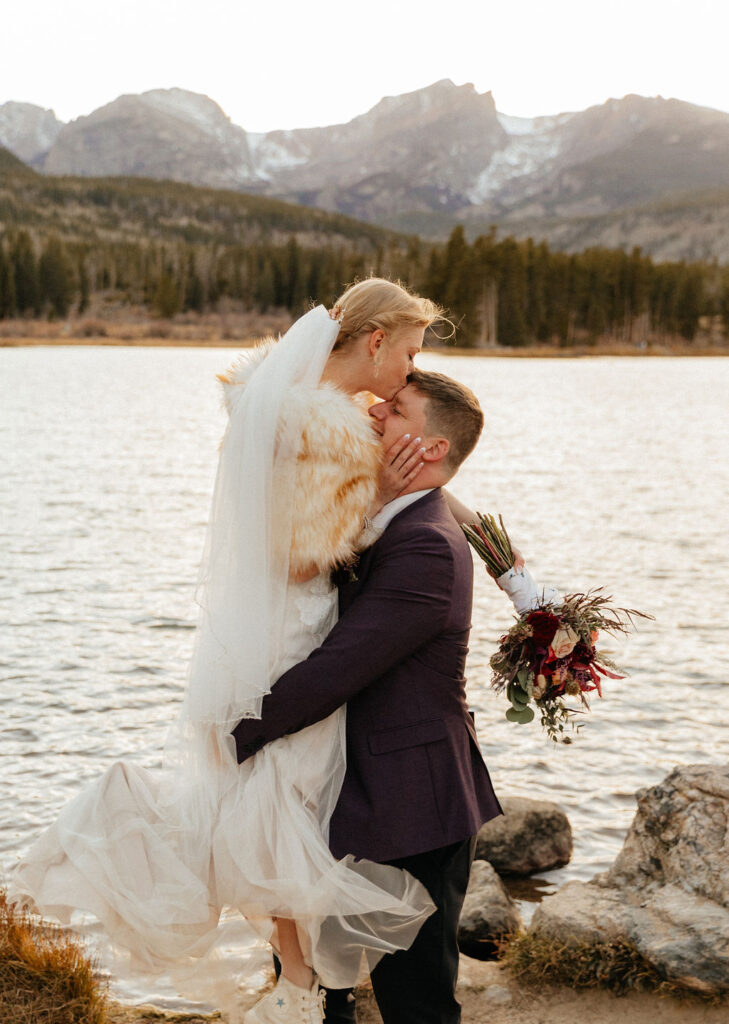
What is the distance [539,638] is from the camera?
3.66 metres

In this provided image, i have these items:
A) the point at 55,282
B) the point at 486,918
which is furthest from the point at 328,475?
the point at 55,282

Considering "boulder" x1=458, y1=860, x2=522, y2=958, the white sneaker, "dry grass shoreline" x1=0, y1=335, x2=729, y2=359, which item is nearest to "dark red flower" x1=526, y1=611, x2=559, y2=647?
the white sneaker

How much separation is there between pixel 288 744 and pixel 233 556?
0.59 m

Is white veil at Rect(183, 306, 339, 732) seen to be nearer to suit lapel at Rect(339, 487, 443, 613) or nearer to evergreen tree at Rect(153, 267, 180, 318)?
suit lapel at Rect(339, 487, 443, 613)

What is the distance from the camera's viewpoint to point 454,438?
3.37 metres

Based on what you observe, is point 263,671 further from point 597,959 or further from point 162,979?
point 162,979

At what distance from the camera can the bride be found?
312 cm

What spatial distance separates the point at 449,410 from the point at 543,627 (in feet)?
2.77

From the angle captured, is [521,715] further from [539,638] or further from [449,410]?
[449,410]

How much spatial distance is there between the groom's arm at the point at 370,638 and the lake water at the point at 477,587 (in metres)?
2.55

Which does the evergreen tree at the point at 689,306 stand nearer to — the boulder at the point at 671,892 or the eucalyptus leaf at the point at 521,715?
the boulder at the point at 671,892

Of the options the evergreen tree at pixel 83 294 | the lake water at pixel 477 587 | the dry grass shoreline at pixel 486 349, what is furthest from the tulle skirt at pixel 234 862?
the evergreen tree at pixel 83 294

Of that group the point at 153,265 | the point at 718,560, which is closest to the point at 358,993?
the point at 718,560

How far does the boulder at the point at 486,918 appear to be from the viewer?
17.4ft
